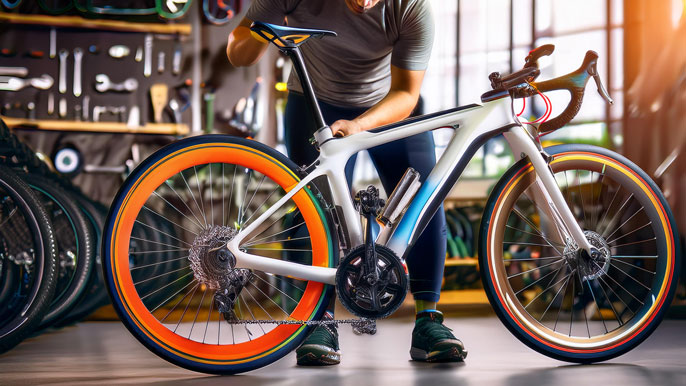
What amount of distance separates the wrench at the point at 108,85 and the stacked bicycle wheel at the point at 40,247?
2.38 ft

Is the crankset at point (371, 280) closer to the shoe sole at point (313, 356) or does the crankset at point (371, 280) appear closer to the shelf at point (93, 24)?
the shoe sole at point (313, 356)

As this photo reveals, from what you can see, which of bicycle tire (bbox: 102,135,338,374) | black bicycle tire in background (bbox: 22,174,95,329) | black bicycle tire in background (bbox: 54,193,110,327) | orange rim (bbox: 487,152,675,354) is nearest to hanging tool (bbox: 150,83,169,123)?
black bicycle tire in background (bbox: 54,193,110,327)

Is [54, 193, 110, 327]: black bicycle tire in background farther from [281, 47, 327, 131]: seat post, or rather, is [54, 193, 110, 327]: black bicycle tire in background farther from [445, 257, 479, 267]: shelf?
[445, 257, 479, 267]: shelf

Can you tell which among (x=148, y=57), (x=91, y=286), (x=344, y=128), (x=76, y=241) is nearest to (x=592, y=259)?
(x=344, y=128)

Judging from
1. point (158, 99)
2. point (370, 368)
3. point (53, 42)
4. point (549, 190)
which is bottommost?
point (370, 368)

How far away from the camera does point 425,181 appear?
180cm

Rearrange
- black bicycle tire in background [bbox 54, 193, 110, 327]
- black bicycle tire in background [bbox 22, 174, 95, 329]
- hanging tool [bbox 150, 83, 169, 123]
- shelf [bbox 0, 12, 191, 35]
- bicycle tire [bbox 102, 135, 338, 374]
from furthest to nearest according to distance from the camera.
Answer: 1. hanging tool [bbox 150, 83, 169, 123]
2. shelf [bbox 0, 12, 191, 35]
3. black bicycle tire in background [bbox 54, 193, 110, 327]
4. black bicycle tire in background [bbox 22, 174, 95, 329]
5. bicycle tire [bbox 102, 135, 338, 374]

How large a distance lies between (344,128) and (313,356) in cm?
63

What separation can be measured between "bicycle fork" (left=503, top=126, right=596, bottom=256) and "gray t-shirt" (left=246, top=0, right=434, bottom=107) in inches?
13.5

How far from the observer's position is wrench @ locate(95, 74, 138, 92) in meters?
3.53

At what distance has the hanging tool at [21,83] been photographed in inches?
136

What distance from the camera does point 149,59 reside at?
11.7 ft

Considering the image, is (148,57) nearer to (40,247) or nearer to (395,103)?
(40,247)

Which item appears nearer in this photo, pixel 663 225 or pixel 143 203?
pixel 143 203
